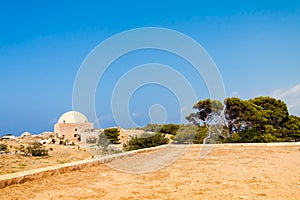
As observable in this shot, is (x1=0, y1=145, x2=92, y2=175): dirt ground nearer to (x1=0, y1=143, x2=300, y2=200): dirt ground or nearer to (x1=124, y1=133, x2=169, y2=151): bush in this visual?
(x1=124, y1=133, x2=169, y2=151): bush

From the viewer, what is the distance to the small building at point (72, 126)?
123 feet

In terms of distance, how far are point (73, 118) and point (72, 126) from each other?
1588mm

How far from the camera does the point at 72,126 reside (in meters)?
38.2

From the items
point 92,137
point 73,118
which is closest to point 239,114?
point 92,137

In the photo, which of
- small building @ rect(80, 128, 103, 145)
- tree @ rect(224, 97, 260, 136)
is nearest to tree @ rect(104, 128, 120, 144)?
small building @ rect(80, 128, 103, 145)

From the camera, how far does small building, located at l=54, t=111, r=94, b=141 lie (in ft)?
123

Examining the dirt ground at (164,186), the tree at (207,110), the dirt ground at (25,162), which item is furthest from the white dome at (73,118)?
the dirt ground at (164,186)

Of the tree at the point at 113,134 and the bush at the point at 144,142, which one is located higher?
the tree at the point at 113,134

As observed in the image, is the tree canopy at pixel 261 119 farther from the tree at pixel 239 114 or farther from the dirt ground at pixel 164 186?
the dirt ground at pixel 164 186

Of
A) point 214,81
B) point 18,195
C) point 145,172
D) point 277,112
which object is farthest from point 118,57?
point 277,112

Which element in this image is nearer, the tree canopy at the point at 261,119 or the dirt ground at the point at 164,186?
the dirt ground at the point at 164,186

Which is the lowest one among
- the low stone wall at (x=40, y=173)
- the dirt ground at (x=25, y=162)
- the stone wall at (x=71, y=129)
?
the low stone wall at (x=40, y=173)

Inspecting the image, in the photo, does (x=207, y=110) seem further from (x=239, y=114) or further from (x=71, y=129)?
(x=71, y=129)

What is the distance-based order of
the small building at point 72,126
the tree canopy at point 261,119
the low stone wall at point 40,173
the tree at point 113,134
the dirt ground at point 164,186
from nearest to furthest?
1. the dirt ground at point 164,186
2. the low stone wall at point 40,173
3. the tree canopy at point 261,119
4. the tree at point 113,134
5. the small building at point 72,126
